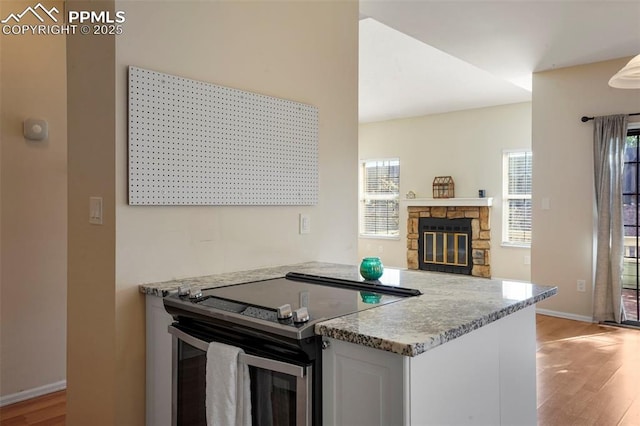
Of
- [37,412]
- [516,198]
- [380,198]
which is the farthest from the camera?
[380,198]

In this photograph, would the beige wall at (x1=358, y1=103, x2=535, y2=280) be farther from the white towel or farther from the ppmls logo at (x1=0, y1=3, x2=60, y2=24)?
the white towel

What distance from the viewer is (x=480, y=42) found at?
4.15m

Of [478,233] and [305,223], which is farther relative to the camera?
[478,233]

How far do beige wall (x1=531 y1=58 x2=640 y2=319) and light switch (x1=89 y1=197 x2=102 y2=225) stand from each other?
4.47 metres

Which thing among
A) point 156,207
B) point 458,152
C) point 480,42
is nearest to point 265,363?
point 156,207

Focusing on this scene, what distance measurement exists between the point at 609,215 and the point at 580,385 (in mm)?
2119

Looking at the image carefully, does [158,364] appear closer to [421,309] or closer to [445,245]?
[421,309]

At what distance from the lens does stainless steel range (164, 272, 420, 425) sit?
129 centimetres

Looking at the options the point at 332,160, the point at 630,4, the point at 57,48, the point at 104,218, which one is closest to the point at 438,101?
the point at 630,4

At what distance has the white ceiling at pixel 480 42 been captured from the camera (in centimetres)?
341

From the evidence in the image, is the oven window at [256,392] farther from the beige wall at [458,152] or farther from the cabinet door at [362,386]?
the beige wall at [458,152]

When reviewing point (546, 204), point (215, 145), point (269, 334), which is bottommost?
point (269, 334)

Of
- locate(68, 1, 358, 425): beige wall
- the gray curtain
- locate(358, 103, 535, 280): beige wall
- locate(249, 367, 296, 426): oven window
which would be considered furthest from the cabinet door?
locate(358, 103, 535, 280): beige wall

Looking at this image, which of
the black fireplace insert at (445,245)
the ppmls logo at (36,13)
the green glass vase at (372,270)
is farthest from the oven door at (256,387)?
the black fireplace insert at (445,245)
